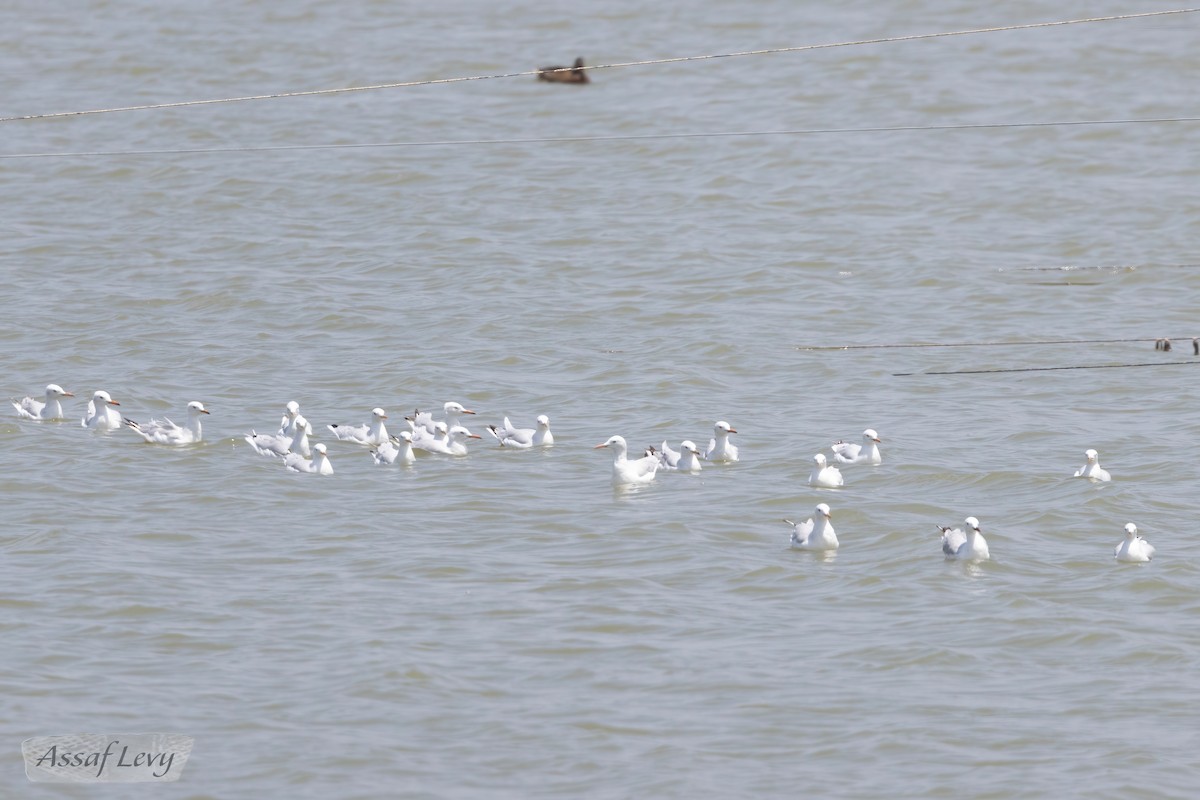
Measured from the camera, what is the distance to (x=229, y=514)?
14570mm

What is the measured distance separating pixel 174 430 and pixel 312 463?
146 cm

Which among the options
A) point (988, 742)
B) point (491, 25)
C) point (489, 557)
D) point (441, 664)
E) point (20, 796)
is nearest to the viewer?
point (20, 796)

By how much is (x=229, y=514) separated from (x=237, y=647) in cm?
315

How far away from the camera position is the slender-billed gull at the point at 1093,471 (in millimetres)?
15062

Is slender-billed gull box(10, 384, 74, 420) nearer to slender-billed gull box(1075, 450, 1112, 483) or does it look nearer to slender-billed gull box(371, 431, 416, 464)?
slender-billed gull box(371, 431, 416, 464)

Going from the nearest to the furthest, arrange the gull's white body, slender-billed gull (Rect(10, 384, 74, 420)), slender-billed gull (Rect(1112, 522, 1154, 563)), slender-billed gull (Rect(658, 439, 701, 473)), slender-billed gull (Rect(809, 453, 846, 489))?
slender-billed gull (Rect(1112, 522, 1154, 563)) < slender-billed gull (Rect(809, 453, 846, 489)) < slender-billed gull (Rect(658, 439, 701, 473)) < the gull's white body < slender-billed gull (Rect(10, 384, 74, 420))

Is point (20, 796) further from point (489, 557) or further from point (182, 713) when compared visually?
point (489, 557)

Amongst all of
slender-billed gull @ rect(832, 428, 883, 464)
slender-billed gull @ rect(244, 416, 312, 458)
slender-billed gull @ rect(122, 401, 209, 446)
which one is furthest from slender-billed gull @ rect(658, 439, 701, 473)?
slender-billed gull @ rect(122, 401, 209, 446)

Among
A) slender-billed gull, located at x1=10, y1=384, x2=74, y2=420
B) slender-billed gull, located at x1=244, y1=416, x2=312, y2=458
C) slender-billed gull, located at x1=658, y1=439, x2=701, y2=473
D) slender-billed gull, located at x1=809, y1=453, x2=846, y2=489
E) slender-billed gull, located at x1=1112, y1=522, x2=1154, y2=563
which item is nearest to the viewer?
slender-billed gull, located at x1=1112, y1=522, x2=1154, y2=563

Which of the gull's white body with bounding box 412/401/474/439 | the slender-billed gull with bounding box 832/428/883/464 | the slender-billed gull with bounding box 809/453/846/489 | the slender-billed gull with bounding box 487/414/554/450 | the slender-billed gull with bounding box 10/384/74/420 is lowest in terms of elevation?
the slender-billed gull with bounding box 809/453/846/489

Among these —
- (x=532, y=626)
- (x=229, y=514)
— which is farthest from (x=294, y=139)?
(x=532, y=626)

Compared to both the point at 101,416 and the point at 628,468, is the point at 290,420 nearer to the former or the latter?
the point at 101,416

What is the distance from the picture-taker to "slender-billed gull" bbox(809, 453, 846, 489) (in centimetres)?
1502

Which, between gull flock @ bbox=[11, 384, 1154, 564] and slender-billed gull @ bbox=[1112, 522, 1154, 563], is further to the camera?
gull flock @ bbox=[11, 384, 1154, 564]
